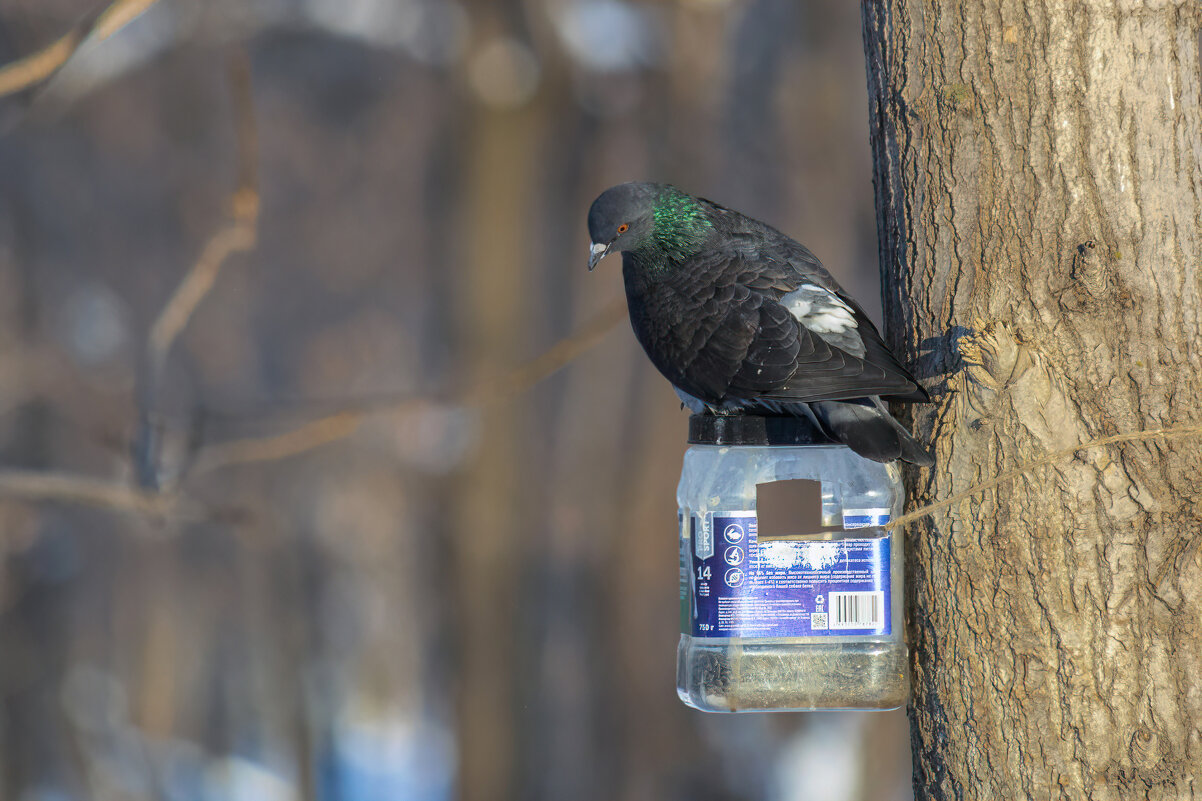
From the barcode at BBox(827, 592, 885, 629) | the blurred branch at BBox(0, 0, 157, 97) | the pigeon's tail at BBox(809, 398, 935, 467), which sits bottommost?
the barcode at BBox(827, 592, 885, 629)

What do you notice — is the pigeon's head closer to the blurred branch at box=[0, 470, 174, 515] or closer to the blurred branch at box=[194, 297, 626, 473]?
the blurred branch at box=[194, 297, 626, 473]

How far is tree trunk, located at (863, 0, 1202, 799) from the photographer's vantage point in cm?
142

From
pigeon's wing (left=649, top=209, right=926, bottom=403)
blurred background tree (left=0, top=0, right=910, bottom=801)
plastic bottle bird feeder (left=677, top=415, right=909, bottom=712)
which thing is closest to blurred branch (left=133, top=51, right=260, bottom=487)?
pigeon's wing (left=649, top=209, right=926, bottom=403)

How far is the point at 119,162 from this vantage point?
18.2ft

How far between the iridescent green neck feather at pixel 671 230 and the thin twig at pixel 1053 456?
1.95 ft

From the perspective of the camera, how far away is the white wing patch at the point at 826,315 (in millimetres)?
1545

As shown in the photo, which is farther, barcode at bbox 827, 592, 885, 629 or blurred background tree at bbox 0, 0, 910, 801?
blurred background tree at bbox 0, 0, 910, 801

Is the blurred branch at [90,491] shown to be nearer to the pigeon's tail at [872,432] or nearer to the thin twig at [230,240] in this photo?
the thin twig at [230,240]

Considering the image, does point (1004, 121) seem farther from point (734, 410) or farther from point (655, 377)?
point (655, 377)

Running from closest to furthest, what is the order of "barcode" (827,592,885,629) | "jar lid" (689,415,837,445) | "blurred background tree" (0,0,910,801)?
1. "barcode" (827,592,885,629)
2. "jar lid" (689,415,837,445)
3. "blurred background tree" (0,0,910,801)

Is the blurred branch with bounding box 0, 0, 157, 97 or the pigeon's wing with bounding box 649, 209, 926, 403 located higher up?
the blurred branch with bounding box 0, 0, 157, 97

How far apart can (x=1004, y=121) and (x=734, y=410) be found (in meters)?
0.59

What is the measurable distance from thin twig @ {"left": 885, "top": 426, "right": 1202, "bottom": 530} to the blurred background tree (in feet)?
11.0

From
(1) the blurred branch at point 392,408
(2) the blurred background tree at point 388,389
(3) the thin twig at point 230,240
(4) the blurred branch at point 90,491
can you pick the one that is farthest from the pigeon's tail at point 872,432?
(2) the blurred background tree at point 388,389
